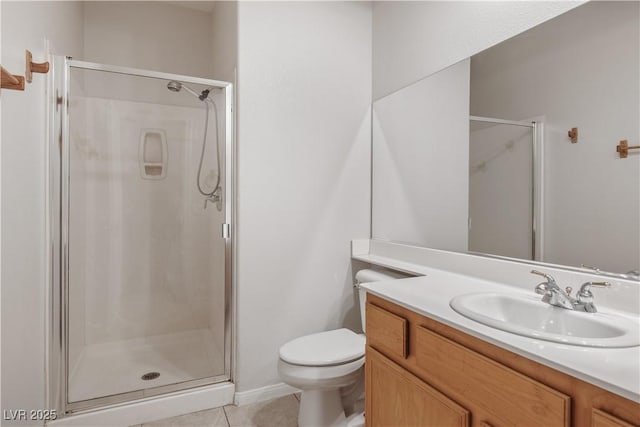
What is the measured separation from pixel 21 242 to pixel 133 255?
2.96 ft

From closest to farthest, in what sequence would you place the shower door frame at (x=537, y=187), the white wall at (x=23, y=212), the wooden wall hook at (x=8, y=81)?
1. the wooden wall hook at (x=8, y=81)
2. the white wall at (x=23, y=212)
3. the shower door frame at (x=537, y=187)

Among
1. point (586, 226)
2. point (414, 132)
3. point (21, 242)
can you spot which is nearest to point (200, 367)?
point (21, 242)

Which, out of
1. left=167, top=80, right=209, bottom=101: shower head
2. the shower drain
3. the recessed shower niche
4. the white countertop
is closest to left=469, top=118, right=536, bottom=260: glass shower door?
the white countertop

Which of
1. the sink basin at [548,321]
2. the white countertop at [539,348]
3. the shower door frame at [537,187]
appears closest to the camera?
the white countertop at [539,348]

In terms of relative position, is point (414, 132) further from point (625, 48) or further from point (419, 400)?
point (419, 400)

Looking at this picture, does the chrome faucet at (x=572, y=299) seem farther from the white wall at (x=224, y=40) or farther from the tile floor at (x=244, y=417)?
the white wall at (x=224, y=40)

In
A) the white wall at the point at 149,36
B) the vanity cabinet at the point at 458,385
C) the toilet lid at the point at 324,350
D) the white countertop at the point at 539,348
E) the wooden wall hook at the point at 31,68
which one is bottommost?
the toilet lid at the point at 324,350

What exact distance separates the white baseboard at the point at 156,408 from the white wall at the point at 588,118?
184 cm

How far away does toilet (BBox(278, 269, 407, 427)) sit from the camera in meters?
1.61

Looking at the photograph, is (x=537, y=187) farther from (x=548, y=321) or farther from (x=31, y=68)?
(x=31, y=68)

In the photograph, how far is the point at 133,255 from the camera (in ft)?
7.52

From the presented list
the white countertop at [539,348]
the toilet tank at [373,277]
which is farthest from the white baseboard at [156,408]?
the white countertop at [539,348]

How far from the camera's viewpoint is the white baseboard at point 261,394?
2.01 m

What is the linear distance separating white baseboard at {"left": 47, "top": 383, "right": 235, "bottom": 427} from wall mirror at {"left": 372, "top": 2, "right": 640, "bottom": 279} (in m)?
1.45
